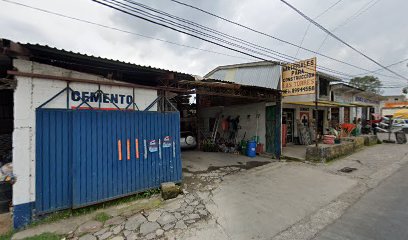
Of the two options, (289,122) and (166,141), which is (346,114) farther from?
(166,141)

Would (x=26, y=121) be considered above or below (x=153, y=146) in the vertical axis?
above

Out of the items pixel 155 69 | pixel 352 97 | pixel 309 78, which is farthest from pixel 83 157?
pixel 352 97

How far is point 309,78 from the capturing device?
9.18 m

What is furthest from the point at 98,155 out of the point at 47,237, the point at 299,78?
the point at 299,78

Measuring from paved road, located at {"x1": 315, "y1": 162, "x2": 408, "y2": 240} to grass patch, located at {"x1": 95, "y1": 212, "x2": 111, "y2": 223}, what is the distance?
4.17 metres

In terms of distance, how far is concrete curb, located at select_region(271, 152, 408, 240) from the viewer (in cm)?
389

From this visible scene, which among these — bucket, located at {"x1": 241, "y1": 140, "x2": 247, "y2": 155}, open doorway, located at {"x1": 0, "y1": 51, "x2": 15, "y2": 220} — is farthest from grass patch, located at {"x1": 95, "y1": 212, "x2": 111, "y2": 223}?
bucket, located at {"x1": 241, "y1": 140, "x2": 247, "y2": 155}

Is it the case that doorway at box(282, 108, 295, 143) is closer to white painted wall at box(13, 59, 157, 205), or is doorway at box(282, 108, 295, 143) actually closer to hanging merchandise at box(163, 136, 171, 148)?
hanging merchandise at box(163, 136, 171, 148)

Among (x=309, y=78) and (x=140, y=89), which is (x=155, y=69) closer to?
(x=140, y=89)

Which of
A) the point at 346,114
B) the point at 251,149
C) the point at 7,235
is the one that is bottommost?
the point at 7,235

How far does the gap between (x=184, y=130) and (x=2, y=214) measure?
10.2 meters

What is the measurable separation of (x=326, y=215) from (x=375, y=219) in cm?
88

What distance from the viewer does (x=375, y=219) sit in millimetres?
4309

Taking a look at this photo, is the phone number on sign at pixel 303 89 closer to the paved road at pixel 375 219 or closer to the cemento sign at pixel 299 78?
the cemento sign at pixel 299 78
